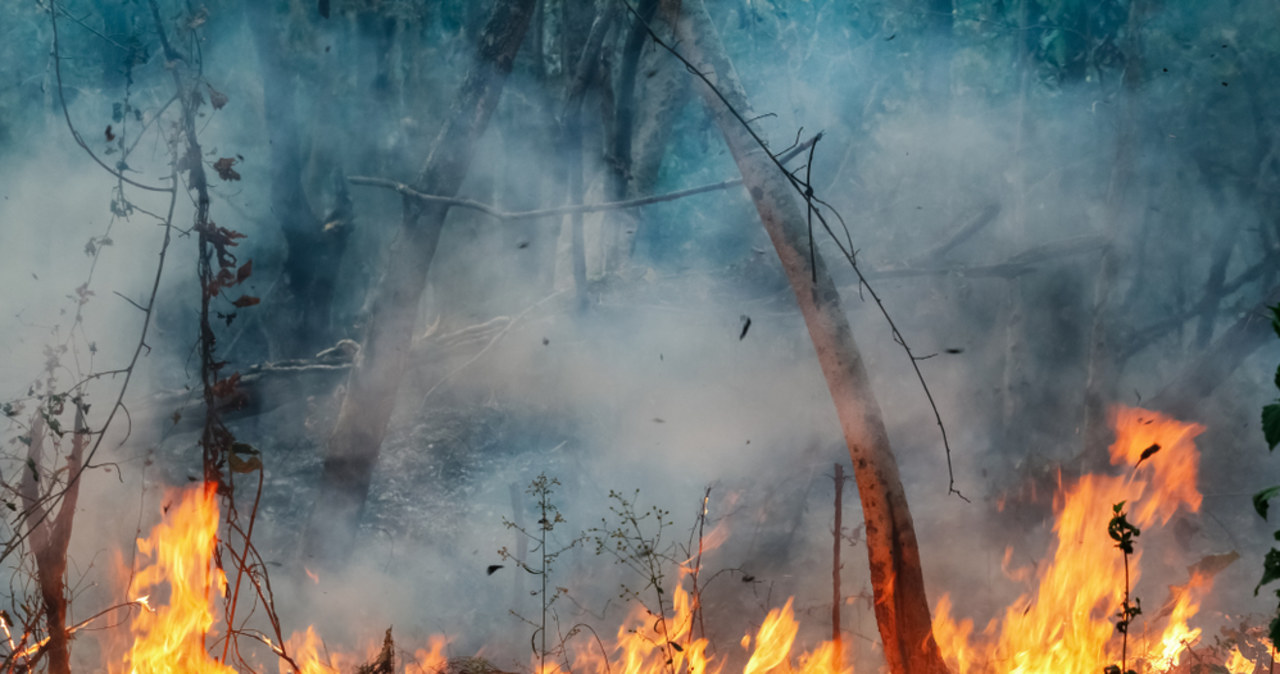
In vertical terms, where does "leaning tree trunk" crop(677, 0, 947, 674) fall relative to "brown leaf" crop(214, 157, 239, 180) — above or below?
below

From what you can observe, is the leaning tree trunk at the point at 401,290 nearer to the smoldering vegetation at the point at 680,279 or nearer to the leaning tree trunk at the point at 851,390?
the smoldering vegetation at the point at 680,279

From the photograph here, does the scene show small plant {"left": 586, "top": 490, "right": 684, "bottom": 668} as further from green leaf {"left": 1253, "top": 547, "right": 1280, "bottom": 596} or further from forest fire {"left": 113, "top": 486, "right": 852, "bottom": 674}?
green leaf {"left": 1253, "top": 547, "right": 1280, "bottom": 596}

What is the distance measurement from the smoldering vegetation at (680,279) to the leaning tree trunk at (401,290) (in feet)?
1.85

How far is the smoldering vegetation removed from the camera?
5867mm

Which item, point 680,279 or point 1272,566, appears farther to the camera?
point 680,279

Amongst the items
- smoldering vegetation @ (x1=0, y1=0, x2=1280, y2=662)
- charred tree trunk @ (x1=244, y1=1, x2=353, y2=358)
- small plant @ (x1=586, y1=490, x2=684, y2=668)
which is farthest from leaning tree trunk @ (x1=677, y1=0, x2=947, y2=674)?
charred tree trunk @ (x1=244, y1=1, x2=353, y2=358)

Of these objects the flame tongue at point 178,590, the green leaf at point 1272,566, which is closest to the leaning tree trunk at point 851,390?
the green leaf at point 1272,566

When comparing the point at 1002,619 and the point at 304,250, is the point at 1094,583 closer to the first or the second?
the point at 1002,619

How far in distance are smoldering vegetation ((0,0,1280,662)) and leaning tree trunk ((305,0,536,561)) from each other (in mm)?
564

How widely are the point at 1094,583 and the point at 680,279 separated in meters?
4.02

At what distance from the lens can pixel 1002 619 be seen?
20.2 ft

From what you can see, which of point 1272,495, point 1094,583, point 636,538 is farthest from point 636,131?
point 1272,495

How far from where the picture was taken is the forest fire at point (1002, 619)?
4910mm

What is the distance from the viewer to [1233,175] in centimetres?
673
